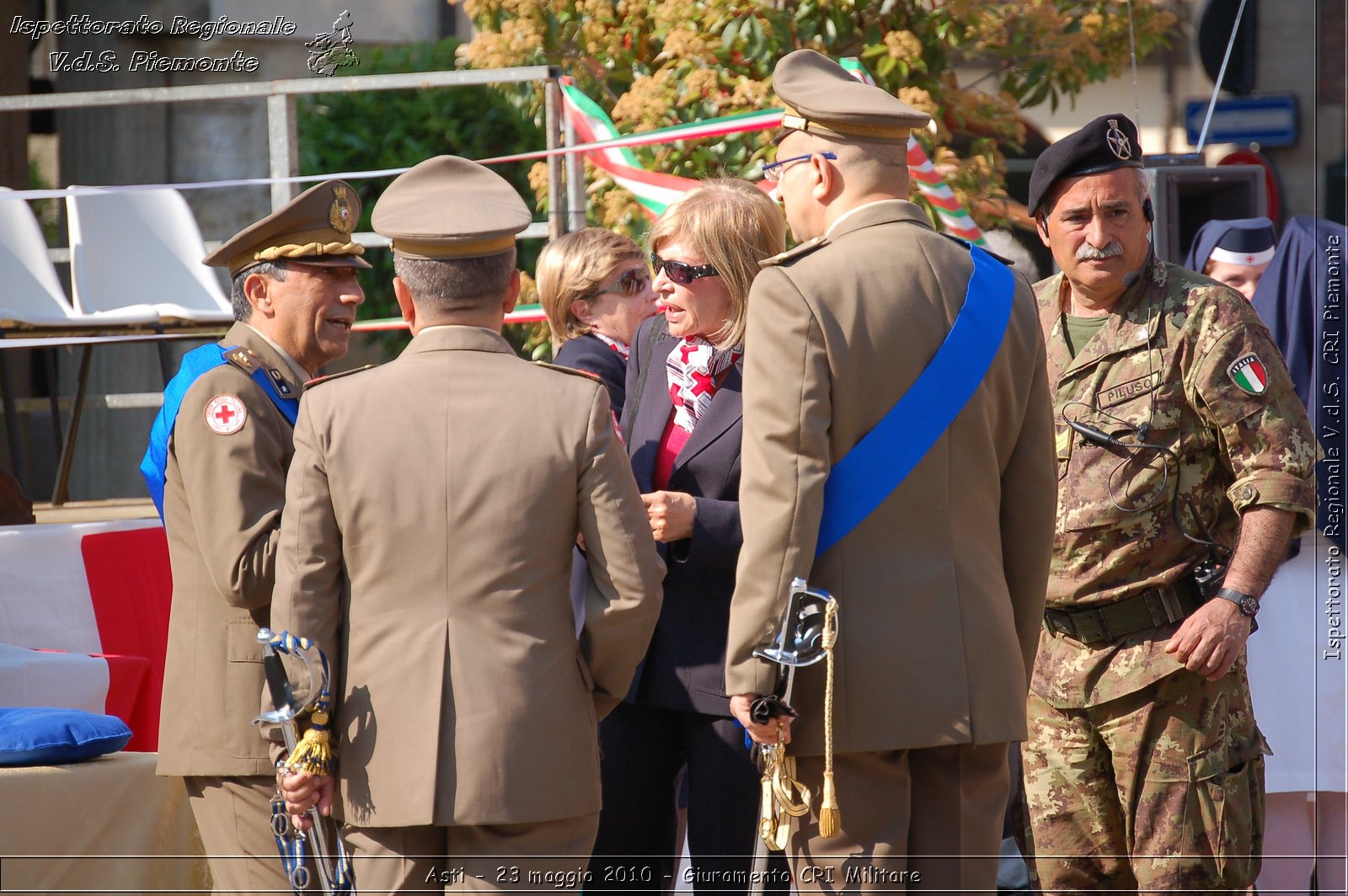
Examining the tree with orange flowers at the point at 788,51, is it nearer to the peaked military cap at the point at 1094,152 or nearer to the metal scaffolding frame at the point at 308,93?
the metal scaffolding frame at the point at 308,93

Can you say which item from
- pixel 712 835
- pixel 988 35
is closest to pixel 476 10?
pixel 988 35

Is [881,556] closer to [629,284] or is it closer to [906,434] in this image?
[906,434]

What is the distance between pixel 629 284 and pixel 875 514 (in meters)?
1.29

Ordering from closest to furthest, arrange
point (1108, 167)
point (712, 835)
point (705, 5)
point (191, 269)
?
point (712, 835) → point (1108, 167) → point (705, 5) → point (191, 269)

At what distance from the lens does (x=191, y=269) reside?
674 centimetres

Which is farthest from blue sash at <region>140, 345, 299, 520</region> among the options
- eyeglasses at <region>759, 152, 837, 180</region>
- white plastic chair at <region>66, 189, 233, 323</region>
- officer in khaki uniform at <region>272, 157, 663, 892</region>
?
white plastic chair at <region>66, 189, 233, 323</region>

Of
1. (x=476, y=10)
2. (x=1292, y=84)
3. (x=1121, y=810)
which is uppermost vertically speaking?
(x=476, y=10)

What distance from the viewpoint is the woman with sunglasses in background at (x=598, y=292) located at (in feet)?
11.8

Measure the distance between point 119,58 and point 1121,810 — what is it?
6.02 m

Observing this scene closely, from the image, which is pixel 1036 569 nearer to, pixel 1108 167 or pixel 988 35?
pixel 1108 167

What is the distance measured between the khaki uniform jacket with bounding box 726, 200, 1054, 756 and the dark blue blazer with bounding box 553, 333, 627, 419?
0.95 metres

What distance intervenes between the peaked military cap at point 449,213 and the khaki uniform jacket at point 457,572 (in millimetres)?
166

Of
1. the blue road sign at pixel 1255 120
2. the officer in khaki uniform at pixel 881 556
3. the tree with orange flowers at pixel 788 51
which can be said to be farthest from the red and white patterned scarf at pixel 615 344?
the blue road sign at pixel 1255 120

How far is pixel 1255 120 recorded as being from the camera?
6.98 metres
